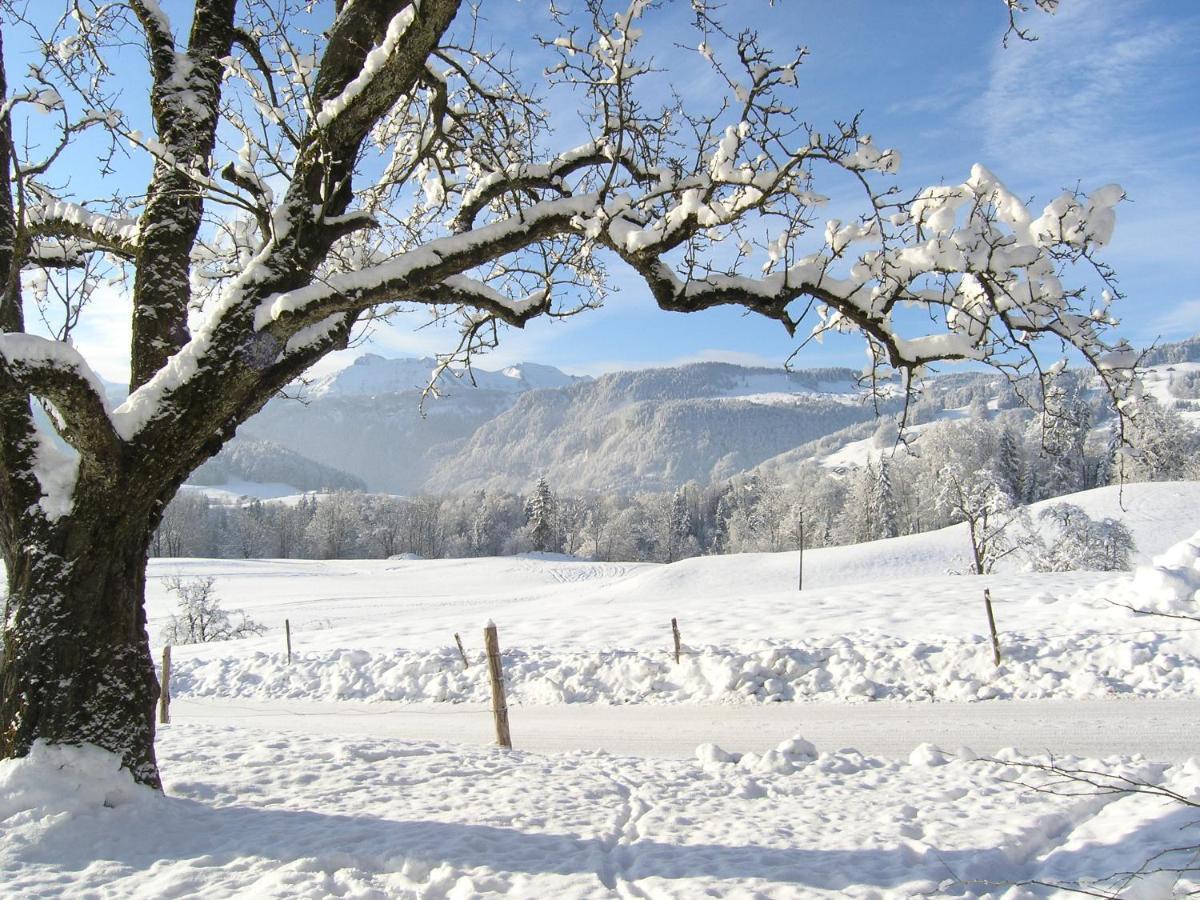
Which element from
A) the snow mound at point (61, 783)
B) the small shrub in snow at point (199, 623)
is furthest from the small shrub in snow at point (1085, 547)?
the snow mound at point (61, 783)

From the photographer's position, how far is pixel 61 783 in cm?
443

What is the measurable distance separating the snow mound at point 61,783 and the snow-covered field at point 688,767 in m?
0.02

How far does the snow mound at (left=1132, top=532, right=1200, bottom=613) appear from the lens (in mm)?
14828

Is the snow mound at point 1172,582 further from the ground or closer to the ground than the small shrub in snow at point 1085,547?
further from the ground

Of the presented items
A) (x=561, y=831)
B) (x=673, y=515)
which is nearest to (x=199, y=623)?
(x=561, y=831)

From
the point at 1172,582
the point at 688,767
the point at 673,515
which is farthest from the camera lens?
the point at 673,515

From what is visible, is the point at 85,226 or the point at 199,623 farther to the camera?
the point at 199,623

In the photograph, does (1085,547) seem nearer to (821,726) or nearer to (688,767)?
(821,726)

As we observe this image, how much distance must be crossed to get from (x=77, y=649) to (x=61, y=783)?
807 mm

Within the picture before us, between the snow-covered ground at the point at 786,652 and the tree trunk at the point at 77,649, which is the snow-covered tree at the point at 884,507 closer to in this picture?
the snow-covered ground at the point at 786,652

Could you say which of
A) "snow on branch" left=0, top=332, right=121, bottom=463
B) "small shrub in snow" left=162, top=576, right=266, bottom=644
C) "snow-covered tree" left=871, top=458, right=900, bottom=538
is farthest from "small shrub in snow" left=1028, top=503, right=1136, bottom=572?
"snow on branch" left=0, top=332, right=121, bottom=463

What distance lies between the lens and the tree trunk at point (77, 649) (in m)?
4.57

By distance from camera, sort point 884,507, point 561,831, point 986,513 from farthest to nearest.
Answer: point 884,507, point 986,513, point 561,831

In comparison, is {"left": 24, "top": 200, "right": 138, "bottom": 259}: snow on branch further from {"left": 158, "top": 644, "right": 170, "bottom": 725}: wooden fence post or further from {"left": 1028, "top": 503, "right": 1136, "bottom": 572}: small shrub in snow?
{"left": 1028, "top": 503, "right": 1136, "bottom": 572}: small shrub in snow
